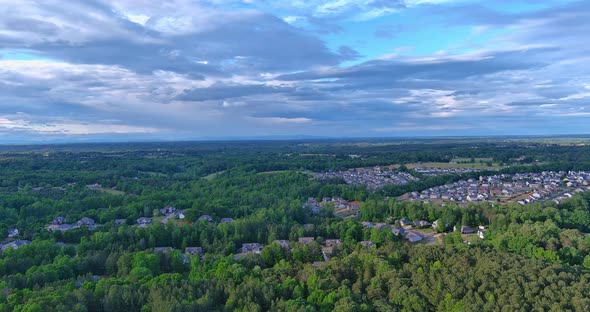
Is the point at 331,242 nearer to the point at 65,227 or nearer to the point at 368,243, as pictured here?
the point at 368,243

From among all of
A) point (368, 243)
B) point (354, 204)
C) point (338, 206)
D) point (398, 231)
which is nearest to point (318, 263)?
point (368, 243)

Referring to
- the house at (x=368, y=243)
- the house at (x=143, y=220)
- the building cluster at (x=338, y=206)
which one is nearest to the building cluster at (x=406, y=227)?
the house at (x=368, y=243)

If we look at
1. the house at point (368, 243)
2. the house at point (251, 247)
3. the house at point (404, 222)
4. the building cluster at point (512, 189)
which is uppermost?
the building cluster at point (512, 189)

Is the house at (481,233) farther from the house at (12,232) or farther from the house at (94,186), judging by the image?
the house at (94,186)

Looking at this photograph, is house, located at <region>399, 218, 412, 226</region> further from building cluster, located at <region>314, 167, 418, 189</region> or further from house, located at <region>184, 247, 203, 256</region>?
building cluster, located at <region>314, 167, 418, 189</region>

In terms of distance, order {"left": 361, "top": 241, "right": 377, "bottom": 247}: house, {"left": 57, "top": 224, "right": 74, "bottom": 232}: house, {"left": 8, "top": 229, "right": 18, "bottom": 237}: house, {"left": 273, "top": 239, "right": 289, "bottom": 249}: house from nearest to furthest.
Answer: {"left": 273, "top": 239, "right": 289, "bottom": 249}: house → {"left": 361, "top": 241, "right": 377, "bottom": 247}: house → {"left": 8, "top": 229, "right": 18, "bottom": 237}: house → {"left": 57, "top": 224, "right": 74, "bottom": 232}: house

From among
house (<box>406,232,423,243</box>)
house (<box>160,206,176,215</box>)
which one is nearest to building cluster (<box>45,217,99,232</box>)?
house (<box>160,206,176,215</box>)

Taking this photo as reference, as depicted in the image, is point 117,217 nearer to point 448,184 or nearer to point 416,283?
point 416,283
